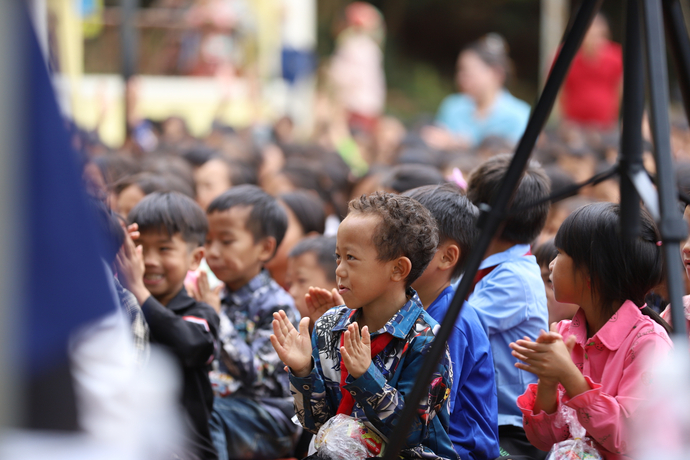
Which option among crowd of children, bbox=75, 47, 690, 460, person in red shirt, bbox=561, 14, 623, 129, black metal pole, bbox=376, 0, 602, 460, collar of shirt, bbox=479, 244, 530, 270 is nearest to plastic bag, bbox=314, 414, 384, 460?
crowd of children, bbox=75, 47, 690, 460

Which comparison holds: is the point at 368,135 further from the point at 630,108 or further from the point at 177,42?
the point at 630,108

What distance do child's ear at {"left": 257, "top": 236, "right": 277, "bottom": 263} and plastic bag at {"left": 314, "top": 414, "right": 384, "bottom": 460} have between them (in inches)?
45.0

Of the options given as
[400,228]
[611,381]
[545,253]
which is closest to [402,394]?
[400,228]

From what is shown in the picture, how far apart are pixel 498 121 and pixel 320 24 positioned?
11.4 metres

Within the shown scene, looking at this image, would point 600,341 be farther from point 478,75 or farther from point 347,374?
point 478,75

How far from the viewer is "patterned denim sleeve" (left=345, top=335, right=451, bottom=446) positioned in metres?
1.54

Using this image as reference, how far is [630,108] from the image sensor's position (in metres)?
1.33

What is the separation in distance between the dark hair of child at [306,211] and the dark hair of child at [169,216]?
963 mm

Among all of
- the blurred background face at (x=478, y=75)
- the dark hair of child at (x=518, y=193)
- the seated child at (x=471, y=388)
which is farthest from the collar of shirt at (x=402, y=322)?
the blurred background face at (x=478, y=75)

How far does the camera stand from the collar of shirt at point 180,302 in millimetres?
2242

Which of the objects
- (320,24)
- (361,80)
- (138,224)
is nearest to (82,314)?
(138,224)

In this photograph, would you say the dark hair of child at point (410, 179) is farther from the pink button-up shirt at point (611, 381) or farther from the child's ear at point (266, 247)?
the pink button-up shirt at point (611, 381)

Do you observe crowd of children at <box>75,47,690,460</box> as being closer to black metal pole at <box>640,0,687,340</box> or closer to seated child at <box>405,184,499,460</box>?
seated child at <box>405,184,499,460</box>

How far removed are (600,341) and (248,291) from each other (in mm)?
1265
